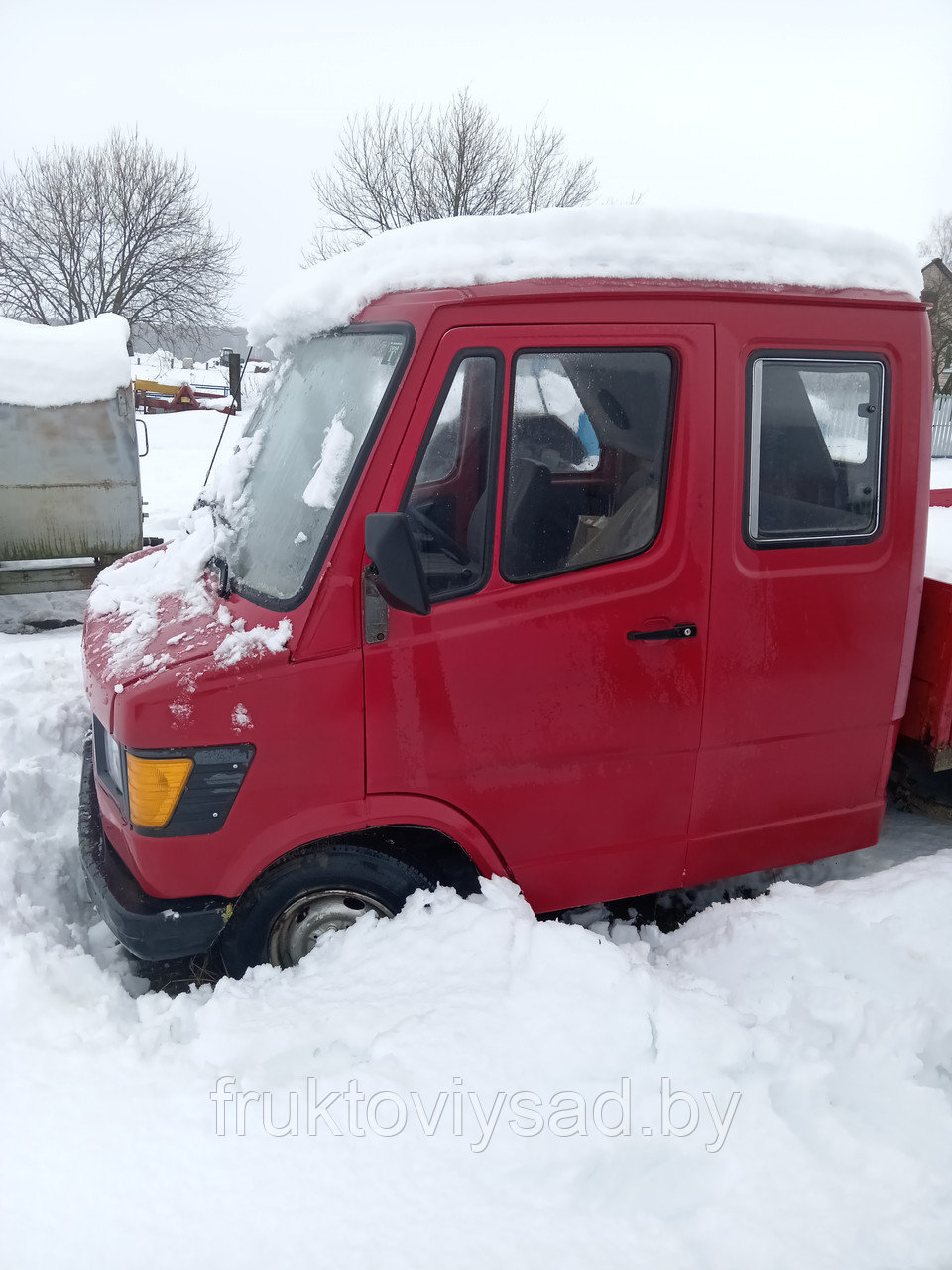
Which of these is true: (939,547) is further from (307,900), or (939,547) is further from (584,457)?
(307,900)

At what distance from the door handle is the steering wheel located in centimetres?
58

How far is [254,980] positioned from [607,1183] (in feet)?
3.68

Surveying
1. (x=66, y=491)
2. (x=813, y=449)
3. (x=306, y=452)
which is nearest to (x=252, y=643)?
(x=306, y=452)

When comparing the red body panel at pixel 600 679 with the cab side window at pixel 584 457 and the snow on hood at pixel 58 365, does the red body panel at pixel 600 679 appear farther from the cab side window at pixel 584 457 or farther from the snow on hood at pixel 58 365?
the snow on hood at pixel 58 365

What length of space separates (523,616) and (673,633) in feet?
1.63

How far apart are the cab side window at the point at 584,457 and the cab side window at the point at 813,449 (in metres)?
0.34

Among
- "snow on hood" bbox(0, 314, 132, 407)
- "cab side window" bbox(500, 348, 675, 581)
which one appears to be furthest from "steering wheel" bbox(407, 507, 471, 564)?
"snow on hood" bbox(0, 314, 132, 407)

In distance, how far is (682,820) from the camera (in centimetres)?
293

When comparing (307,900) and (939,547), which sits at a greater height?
(939,547)

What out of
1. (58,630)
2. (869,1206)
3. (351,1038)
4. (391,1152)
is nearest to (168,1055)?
(351,1038)

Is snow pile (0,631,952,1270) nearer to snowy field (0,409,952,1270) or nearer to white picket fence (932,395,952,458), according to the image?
snowy field (0,409,952,1270)

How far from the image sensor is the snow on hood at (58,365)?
6145 mm

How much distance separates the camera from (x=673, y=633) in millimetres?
2680

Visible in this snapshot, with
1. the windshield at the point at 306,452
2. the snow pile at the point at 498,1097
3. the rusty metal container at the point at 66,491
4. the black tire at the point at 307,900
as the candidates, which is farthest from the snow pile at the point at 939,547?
the rusty metal container at the point at 66,491
